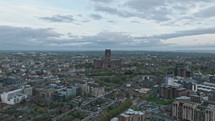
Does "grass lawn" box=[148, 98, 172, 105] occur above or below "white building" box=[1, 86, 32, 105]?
below

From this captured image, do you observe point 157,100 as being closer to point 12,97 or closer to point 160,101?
point 160,101

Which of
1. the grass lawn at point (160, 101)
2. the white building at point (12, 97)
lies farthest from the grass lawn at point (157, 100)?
the white building at point (12, 97)

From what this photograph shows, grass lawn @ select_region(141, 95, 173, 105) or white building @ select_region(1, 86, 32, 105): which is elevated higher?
white building @ select_region(1, 86, 32, 105)

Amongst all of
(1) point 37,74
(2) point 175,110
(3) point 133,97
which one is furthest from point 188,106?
(1) point 37,74

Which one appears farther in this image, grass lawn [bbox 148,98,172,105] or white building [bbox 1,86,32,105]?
grass lawn [bbox 148,98,172,105]

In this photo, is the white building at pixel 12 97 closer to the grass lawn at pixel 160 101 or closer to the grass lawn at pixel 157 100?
the grass lawn at pixel 157 100

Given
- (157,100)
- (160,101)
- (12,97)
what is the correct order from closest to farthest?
(12,97) < (160,101) < (157,100)

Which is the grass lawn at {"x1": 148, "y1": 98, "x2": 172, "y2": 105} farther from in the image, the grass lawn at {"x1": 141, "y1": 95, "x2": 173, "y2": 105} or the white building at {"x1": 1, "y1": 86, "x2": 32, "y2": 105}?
the white building at {"x1": 1, "y1": 86, "x2": 32, "y2": 105}

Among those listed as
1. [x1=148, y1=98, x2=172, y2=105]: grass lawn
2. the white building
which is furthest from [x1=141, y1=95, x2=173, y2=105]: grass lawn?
the white building

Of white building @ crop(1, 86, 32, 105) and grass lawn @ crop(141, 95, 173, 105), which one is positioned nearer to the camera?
white building @ crop(1, 86, 32, 105)

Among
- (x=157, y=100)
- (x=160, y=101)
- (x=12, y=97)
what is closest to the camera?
(x=12, y=97)

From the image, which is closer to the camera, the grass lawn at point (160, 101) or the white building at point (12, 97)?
the white building at point (12, 97)

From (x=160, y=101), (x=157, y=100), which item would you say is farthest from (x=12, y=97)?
(x=160, y=101)
